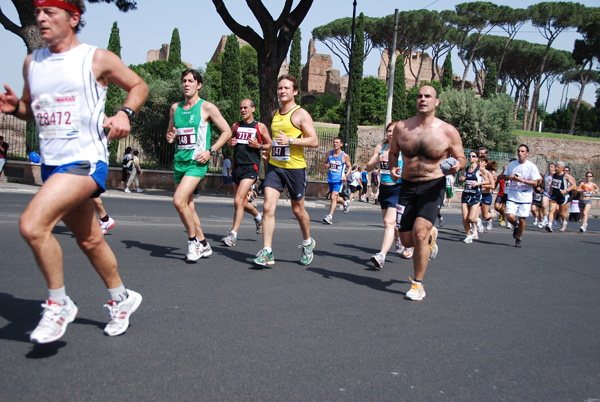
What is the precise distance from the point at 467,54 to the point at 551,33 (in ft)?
35.0

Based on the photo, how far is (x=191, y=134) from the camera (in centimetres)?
630

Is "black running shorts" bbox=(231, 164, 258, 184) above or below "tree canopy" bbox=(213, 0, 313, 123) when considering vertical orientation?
below

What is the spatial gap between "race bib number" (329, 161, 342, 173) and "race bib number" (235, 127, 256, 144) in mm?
5238

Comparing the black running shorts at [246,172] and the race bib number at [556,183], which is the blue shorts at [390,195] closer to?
the black running shorts at [246,172]

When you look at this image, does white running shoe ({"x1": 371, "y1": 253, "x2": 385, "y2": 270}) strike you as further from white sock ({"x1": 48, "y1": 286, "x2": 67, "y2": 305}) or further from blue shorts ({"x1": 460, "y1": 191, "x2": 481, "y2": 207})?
blue shorts ({"x1": 460, "y1": 191, "x2": 481, "y2": 207})

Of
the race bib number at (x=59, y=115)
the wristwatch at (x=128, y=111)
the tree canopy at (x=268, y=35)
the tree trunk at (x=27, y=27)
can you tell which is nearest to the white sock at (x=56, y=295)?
the race bib number at (x=59, y=115)

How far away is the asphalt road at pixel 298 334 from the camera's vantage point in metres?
2.89

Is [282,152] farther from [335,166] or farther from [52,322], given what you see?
[335,166]

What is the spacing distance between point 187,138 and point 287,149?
3.83ft

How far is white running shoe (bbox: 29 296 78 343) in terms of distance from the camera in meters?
2.98

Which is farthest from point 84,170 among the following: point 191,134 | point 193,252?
point 191,134

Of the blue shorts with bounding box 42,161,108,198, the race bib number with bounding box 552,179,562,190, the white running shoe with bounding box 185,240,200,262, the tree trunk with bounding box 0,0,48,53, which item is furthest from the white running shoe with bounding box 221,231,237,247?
the tree trunk with bounding box 0,0,48,53

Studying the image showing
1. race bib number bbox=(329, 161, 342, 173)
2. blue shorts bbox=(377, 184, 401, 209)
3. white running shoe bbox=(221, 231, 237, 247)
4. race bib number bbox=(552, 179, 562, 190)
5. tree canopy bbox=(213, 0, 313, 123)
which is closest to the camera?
blue shorts bbox=(377, 184, 401, 209)

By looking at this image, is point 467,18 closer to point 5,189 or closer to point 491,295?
point 5,189
